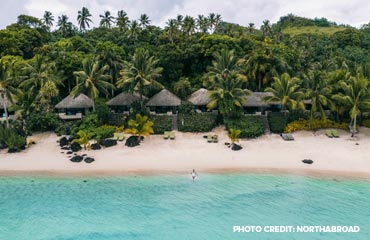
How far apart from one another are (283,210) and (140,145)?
55.6 ft

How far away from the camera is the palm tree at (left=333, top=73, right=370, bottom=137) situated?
112 ft

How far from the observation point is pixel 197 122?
37938 mm

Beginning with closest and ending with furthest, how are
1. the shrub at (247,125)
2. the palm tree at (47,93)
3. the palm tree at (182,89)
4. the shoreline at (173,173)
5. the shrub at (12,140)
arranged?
the shoreline at (173,173)
the shrub at (12,140)
the shrub at (247,125)
the palm tree at (47,93)
the palm tree at (182,89)

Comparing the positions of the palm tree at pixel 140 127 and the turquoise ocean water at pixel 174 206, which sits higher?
the palm tree at pixel 140 127

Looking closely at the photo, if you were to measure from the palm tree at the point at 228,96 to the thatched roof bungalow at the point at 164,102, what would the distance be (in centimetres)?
536

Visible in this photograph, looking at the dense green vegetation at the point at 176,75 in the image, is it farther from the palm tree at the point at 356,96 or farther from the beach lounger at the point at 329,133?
the beach lounger at the point at 329,133

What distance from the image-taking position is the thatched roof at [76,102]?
4038cm

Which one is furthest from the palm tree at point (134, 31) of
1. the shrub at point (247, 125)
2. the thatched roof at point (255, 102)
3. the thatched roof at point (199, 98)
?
the shrub at point (247, 125)

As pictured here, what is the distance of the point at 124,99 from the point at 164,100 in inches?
206

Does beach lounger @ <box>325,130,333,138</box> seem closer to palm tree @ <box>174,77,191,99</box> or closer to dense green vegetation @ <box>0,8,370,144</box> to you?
dense green vegetation @ <box>0,8,370,144</box>

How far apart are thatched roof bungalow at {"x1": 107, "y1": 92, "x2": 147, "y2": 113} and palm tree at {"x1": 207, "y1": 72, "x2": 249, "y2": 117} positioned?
33.1 feet

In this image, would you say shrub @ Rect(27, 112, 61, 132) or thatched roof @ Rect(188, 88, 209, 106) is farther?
thatched roof @ Rect(188, 88, 209, 106)

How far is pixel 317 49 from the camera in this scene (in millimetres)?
73625

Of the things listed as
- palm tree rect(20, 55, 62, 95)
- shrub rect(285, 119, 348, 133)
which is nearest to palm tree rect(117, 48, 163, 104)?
palm tree rect(20, 55, 62, 95)
